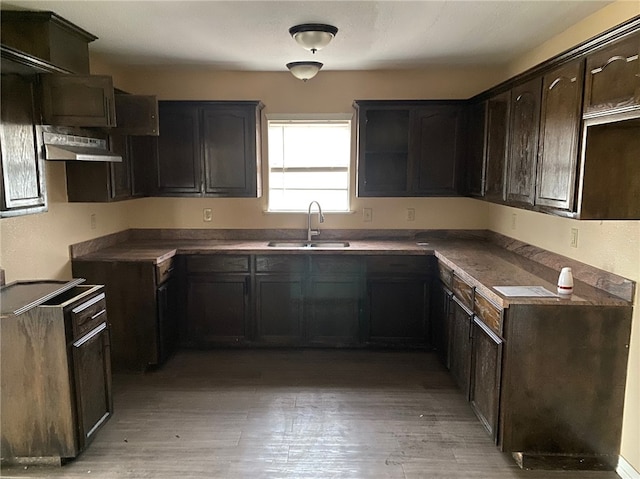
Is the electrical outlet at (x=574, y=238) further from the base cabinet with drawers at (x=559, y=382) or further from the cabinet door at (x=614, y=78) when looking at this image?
the cabinet door at (x=614, y=78)

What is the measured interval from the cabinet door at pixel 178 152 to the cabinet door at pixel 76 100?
1094 millimetres

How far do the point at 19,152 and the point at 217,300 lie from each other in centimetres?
194

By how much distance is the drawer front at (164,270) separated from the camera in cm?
345

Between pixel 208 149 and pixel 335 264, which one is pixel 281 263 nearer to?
pixel 335 264

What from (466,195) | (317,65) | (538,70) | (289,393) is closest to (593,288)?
(538,70)

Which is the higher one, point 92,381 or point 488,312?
point 488,312

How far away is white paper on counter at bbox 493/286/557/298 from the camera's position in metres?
2.39

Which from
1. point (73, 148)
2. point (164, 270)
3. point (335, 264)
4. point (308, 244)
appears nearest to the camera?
point (73, 148)

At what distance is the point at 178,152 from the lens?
396cm

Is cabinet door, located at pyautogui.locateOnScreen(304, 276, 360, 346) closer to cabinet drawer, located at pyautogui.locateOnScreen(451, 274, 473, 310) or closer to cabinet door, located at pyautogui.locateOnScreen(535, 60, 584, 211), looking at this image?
cabinet drawer, located at pyautogui.locateOnScreen(451, 274, 473, 310)

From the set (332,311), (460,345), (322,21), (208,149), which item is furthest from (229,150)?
(460,345)

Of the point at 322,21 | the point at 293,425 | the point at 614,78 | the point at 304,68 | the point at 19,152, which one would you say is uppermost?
the point at 322,21

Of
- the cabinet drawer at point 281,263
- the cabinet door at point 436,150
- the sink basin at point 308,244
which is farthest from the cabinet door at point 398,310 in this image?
the cabinet door at point 436,150

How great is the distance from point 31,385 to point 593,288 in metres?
3.01
